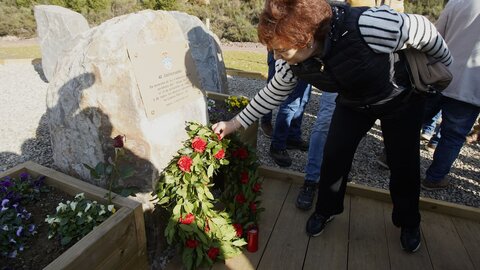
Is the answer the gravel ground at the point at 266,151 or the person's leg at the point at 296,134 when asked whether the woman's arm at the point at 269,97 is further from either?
the person's leg at the point at 296,134

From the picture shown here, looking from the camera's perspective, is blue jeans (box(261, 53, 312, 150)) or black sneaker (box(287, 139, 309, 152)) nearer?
blue jeans (box(261, 53, 312, 150))

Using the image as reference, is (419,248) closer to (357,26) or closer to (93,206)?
(357,26)

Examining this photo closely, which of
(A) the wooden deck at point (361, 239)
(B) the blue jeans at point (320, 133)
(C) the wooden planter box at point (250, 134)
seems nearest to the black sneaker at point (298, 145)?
(C) the wooden planter box at point (250, 134)

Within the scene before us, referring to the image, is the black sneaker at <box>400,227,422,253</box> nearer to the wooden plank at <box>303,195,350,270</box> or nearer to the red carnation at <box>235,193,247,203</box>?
the wooden plank at <box>303,195,350,270</box>

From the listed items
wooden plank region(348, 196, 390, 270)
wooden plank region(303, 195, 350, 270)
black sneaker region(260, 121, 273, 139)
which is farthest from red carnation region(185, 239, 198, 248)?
black sneaker region(260, 121, 273, 139)

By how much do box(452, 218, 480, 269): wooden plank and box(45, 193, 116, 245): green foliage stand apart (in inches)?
94.0

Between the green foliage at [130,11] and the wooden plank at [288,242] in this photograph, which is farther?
the green foliage at [130,11]

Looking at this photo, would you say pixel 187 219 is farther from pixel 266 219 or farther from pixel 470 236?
pixel 470 236

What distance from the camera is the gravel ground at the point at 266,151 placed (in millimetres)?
3051

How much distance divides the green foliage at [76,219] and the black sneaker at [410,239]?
1.92m

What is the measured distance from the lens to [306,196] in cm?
265

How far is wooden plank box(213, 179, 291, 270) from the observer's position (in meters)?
2.09

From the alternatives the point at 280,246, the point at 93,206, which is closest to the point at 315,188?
the point at 280,246

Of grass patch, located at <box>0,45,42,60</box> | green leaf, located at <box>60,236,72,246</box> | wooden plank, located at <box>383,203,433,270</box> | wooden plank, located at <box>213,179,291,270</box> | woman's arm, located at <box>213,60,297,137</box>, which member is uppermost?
woman's arm, located at <box>213,60,297,137</box>
